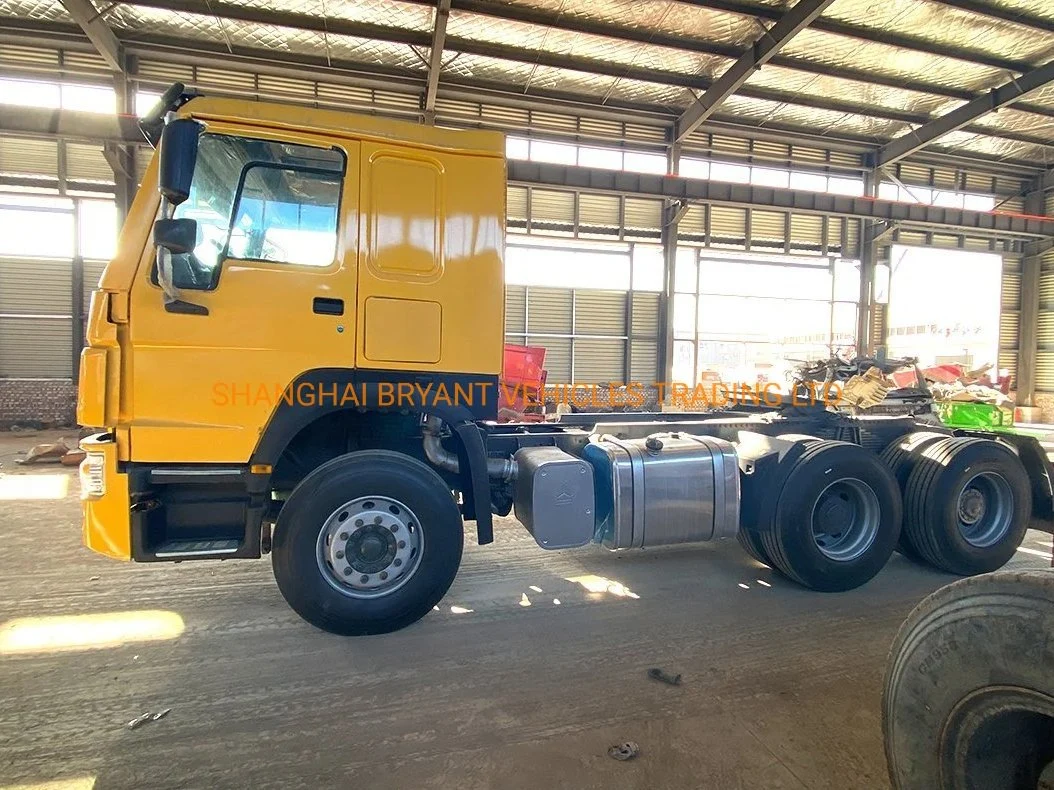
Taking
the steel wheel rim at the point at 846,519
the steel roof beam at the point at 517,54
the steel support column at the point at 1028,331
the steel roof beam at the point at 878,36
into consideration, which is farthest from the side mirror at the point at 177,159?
the steel support column at the point at 1028,331

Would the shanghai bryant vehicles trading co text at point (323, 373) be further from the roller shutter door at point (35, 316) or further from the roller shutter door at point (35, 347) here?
the roller shutter door at point (35, 347)

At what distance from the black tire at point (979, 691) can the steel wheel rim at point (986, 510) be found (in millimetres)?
4291

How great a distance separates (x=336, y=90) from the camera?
46.6 feet

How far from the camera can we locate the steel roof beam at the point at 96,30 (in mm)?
11344

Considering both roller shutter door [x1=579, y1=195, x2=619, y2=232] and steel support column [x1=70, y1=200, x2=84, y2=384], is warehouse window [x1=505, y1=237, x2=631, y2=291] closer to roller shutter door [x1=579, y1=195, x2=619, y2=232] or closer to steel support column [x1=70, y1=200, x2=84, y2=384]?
roller shutter door [x1=579, y1=195, x2=619, y2=232]

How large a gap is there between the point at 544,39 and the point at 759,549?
12338mm

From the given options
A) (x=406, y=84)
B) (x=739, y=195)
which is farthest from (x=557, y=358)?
(x=406, y=84)

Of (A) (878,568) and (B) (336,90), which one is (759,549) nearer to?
(A) (878,568)

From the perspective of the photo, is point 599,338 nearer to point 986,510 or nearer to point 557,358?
point 557,358

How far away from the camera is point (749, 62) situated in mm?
12883

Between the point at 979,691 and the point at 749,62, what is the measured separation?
47.7 feet

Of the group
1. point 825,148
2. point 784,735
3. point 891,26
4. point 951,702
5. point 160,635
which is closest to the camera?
point 951,702

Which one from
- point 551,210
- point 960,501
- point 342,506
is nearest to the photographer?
point 342,506

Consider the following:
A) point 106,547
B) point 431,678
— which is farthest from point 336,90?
point 431,678
